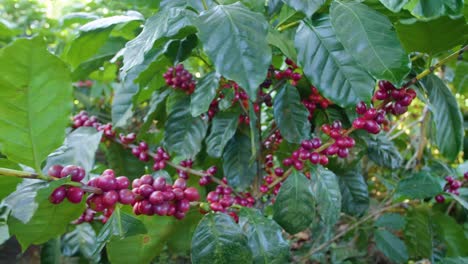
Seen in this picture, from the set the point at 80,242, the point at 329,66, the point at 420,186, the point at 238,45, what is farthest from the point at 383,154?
the point at 80,242

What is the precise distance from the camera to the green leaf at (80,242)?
1385mm

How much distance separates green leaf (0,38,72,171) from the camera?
0.51 m

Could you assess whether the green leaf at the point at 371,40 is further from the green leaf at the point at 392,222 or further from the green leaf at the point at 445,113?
the green leaf at the point at 392,222

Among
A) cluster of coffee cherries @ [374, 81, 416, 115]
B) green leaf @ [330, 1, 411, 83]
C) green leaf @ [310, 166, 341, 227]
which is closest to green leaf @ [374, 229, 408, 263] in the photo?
green leaf @ [310, 166, 341, 227]

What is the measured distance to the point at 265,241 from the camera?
78 centimetres

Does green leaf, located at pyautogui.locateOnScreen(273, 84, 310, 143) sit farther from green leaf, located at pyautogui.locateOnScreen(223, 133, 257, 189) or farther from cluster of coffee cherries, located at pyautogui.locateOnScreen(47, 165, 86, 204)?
cluster of coffee cherries, located at pyautogui.locateOnScreen(47, 165, 86, 204)

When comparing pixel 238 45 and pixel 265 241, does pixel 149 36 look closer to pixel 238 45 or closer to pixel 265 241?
pixel 238 45

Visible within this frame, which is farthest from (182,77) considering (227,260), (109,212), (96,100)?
(96,100)

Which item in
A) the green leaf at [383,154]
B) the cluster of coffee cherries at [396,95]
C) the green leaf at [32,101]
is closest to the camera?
the green leaf at [32,101]

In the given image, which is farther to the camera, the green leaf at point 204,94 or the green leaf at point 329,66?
the green leaf at point 204,94

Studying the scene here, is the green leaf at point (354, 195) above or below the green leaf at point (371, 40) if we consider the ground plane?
below

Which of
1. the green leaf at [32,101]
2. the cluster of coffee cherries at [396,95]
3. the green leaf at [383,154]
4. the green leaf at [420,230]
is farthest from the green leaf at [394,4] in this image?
the green leaf at [420,230]

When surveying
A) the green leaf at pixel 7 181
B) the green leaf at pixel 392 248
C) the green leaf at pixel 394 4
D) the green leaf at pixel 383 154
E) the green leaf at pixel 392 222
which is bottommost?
the green leaf at pixel 392 248

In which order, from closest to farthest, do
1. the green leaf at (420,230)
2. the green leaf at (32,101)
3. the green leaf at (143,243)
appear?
the green leaf at (32,101)
the green leaf at (143,243)
the green leaf at (420,230)
